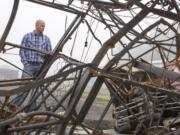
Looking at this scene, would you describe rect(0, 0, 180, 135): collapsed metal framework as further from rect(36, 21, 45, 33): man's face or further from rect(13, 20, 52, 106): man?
rect(36, 21, 45, 33): man's face

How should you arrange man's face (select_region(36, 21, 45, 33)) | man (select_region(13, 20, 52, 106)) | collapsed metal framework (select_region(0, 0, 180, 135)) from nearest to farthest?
collapsed metal framework (select_region(0, 0, 180, 135))
man (select_region(13, 20, 52, 106))
man's face (select_region(36, 21, 45, 33))

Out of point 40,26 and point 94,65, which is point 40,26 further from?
point 94,65

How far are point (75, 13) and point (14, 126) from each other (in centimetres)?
99

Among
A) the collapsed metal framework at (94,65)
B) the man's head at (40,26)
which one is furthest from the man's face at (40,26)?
the collapsed metal framework at (94,65)

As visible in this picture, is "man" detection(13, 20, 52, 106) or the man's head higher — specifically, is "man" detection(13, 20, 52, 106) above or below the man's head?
below

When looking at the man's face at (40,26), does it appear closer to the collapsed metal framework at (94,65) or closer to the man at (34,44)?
the man at (34,44)

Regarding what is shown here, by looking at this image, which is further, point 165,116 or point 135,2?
point 165,116

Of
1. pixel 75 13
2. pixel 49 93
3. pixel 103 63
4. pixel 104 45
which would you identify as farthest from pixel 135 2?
pixel 49 93

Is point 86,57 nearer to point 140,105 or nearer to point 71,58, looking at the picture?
point 71,58

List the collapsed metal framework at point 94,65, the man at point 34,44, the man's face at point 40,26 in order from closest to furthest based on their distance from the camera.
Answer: the collapsed metal framework at point 94,65 < the man at point 34,44 < the man's face at point 40,26

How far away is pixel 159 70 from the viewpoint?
3738 mm

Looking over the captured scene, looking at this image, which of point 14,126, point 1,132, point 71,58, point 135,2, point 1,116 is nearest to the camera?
point 135,2

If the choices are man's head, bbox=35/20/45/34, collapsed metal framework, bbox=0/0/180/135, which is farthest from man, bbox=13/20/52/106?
collapsed metal framework, bbox=0/0/180/135

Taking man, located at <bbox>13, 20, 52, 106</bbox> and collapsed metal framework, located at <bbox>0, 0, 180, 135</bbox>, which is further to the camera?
man, located at <bbox>13, 20, 52, 106</bbox>
